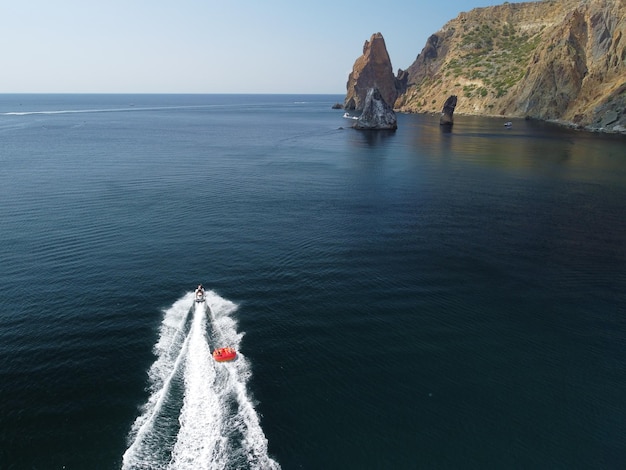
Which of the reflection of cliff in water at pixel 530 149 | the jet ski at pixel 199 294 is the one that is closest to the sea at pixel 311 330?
the jet ski at pixel 199 294

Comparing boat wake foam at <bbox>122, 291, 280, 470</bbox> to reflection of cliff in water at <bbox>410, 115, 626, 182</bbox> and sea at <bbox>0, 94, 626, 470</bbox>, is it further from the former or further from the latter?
reflection of cliff in water at <bbox>410, 115, 626, 182</bbox>

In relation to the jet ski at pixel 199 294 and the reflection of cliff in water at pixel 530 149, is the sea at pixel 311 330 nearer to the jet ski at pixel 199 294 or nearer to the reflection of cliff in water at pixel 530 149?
the jet ski at pixel 199 294

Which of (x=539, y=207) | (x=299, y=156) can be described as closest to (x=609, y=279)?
(x=539, y=207)

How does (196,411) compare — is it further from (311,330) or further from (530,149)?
(530,149)

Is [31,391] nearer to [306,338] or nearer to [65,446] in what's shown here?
[65,446]

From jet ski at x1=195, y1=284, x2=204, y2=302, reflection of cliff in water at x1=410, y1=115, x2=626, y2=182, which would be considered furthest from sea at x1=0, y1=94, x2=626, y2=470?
reflection of cliff in water at x1=410, y1=115, x2=626, y2=182

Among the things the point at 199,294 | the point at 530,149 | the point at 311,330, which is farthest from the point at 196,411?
the point at 530,149
